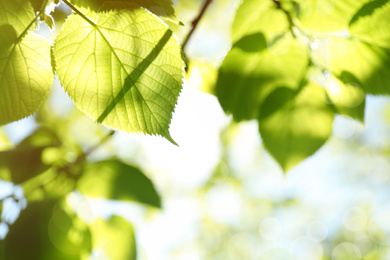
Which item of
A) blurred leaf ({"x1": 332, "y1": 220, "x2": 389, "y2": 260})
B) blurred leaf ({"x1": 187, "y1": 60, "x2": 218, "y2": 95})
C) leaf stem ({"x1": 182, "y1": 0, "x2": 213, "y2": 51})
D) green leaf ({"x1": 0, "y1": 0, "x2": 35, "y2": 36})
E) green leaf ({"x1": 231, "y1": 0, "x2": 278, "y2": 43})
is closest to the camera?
green leaf ({"x1": 0, "y1": 0, "x2": 35, "y2": 36})

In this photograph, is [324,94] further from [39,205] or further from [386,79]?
[39,205]

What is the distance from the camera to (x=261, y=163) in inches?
260

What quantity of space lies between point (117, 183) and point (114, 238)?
0.15 m

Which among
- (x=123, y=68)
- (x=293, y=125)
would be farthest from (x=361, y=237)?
(x=123, y=68)

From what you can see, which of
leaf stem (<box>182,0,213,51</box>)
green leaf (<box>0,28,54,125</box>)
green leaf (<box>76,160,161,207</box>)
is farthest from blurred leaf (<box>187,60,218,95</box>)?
green leaf (<box>0,28,54,125</box>)

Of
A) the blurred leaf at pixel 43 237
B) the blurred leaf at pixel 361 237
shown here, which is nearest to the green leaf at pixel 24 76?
the blurred leaf at pixel 43 237

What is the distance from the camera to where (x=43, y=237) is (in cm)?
57

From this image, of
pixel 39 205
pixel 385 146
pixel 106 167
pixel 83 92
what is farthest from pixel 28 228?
pixel 385 146

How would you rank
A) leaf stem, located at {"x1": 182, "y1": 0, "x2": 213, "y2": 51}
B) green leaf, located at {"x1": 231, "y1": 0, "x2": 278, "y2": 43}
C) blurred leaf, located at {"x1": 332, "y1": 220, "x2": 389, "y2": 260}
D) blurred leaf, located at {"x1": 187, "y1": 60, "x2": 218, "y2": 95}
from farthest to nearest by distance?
blurred leaf, located at {"x1": 332, "y1": 220, "x2": 389, "y2": 260}, blurred leaf, located at {"x1": 187, "y1": 60, "x2": 218, "y2": 95}, leaf stem, located at {"x1": 182, "y1": 0, "x2": 213, "y2": 51}, green leaf, located at {"x1": 231, "y1": 0, "x2": 278, "y2": 43}

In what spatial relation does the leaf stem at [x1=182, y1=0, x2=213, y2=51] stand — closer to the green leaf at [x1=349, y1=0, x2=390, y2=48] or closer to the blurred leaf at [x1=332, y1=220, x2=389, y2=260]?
the green leaf at [x1=349, y1=0, x2=390, y2=48]

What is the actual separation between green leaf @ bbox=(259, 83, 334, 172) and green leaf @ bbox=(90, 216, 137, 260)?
39 centimetres

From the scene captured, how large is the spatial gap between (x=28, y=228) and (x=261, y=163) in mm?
6269

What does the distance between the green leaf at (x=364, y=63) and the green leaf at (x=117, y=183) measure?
0.40 metres

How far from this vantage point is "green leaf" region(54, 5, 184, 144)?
42 cm
